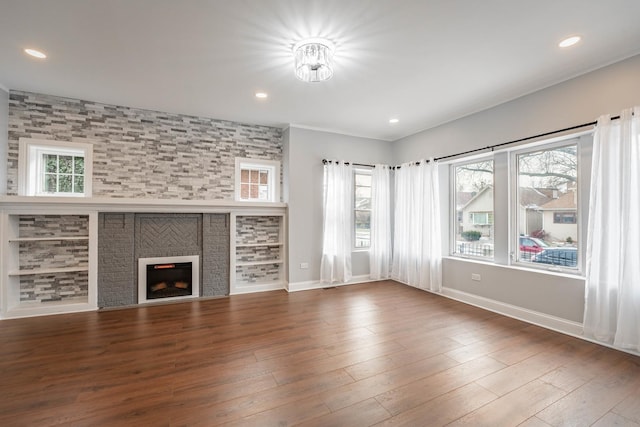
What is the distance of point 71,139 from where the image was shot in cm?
383

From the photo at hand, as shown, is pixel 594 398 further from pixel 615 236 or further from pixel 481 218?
pixel 481 218

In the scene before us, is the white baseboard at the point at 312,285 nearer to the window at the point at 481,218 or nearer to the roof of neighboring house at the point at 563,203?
the window at the point at 481,218

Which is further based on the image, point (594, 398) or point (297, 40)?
point (297, 40)

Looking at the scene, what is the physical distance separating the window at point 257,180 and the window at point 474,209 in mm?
3168

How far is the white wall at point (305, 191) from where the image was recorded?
4828 mm

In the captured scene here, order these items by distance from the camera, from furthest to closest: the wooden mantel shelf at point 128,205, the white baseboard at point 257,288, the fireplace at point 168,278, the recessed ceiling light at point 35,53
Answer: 1. the white baseboard at point 257,288
2. the fireplace at point 168,278
3. the wooden mantel shelf at point 128,205
4. the recessed ceiling light at point 35,53

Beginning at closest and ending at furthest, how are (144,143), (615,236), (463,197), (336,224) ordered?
(615,236), (144,143), (463,197), (336,224)

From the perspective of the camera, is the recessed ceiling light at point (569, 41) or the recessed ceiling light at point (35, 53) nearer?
the recessed ceiling light at point (569, 41)

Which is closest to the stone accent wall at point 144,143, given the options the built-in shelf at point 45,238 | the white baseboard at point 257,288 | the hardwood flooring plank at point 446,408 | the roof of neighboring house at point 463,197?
the built-in shelf at point 45,238

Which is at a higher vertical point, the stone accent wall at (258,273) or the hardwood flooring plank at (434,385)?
the stone accent wall at (258,273)

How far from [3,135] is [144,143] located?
1508 millimetres

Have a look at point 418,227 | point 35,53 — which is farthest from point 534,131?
point 35,53

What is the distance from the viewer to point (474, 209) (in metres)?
4.38

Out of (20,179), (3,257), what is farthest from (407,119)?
(3,257)
